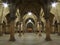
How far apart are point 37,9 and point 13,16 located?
11.7 metres

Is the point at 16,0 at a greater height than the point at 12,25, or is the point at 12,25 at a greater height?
the point at 16,0

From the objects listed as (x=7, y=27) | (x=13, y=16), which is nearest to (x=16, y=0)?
(x=13, y=16)

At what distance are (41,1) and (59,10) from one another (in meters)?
14.0

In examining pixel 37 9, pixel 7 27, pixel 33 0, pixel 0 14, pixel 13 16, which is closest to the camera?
pixel 13 16

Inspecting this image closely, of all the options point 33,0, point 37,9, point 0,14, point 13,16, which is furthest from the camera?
point 0,14

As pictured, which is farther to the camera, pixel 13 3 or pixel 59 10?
pixel 59 10

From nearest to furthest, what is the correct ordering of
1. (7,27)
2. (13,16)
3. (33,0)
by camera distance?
(13,16) < (33,0) < (7,27)

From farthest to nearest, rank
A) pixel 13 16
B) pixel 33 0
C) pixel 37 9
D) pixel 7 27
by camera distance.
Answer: pixel 7 27
pixel 37 9
pixel 33 0
pixel 13 16

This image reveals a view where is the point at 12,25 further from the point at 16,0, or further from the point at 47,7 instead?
the point at 47,7

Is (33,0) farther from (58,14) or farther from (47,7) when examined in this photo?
(58,14)

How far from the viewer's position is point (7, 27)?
150 ft

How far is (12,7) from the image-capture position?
20.2 metres

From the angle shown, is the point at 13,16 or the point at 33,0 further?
the point at 33,0

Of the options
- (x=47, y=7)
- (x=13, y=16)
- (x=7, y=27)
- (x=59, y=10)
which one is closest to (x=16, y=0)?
(x=13, y=16)
